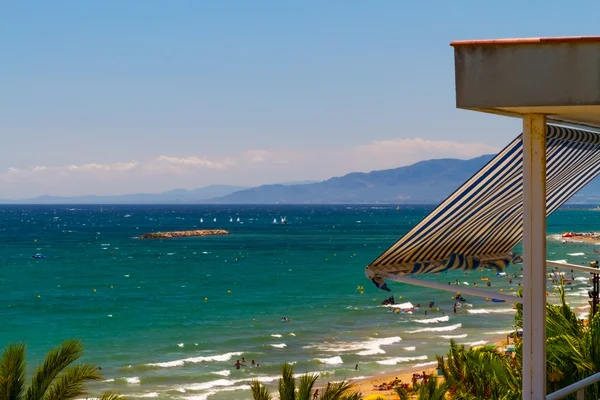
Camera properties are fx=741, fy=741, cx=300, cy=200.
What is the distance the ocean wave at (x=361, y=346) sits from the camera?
32.5 metres

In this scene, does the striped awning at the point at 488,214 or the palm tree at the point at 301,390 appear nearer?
the striped awning at the point at 488,214

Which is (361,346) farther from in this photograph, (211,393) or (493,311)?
(493,311)

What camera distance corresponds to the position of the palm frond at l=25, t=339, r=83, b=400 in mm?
8984

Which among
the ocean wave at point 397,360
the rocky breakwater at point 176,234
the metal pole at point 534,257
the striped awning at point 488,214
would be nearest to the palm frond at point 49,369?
the striped awning at point 488,214

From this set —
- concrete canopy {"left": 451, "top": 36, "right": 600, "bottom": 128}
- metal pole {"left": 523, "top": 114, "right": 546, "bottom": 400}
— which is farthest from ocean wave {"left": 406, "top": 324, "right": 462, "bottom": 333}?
concrete canopy {"left": 451, "top": 36, "right": 600, "bottom": 128}

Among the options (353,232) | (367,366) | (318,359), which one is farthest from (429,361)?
(353,232)

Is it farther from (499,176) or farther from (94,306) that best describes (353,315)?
(499,176)

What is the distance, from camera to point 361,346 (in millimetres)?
33500

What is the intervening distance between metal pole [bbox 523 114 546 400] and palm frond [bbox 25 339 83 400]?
21.4ft

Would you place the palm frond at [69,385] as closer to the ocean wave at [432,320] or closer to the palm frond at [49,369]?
the palm frond at [49,369]

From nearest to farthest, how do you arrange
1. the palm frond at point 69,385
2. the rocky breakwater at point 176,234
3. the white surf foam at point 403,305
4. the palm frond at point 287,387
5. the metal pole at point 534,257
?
1. the metal pole at point 534,257
2. the palm frond at point 69,385
3. the palm frond at point 287,387
4. the white surf foam at point 403,305
5. the rocky breakwater at point 176,234

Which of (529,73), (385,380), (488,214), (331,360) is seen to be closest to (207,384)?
(331,360)

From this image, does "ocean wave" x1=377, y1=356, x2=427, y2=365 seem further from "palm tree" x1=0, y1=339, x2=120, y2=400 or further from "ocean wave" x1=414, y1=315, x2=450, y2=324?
"palm tree" x1=0, y1=339, x2=120, y2=400

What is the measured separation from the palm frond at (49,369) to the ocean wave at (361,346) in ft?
77.6
